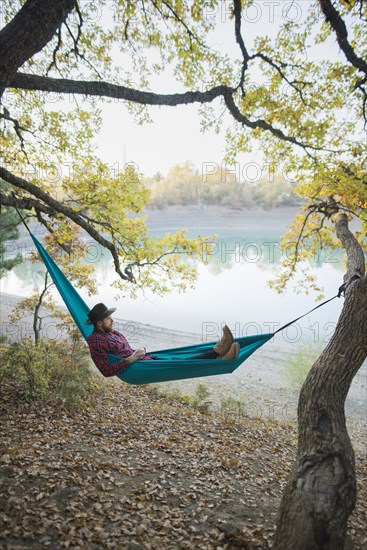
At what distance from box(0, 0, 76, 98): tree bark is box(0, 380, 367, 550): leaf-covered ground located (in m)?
2.39

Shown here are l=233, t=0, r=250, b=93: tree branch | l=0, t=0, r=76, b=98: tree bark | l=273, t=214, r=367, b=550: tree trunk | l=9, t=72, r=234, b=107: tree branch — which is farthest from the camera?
l=233, t=0, r=250, b=93: tree branch

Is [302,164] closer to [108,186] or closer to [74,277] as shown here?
[108,186]

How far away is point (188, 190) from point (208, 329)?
2359 cm

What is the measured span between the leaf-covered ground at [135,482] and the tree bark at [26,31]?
7.86 ft

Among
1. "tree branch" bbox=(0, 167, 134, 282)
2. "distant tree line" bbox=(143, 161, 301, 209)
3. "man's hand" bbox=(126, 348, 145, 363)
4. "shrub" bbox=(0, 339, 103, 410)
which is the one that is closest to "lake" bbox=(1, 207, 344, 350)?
"shrub" bbox=(0, 339, 103, 410)

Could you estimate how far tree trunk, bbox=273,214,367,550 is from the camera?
1650 mm

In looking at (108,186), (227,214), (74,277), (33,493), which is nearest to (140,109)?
(108,186)

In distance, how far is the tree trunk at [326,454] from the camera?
1.65 metres

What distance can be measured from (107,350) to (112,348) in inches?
3.7

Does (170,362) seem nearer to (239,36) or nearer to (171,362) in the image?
(171,362)

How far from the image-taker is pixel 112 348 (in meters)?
2.96

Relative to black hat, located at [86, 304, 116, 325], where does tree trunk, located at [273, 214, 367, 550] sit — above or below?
below

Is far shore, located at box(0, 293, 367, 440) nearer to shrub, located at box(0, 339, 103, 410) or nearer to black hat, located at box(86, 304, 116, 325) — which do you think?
shrub, located at box(0, 339, 103, 410)

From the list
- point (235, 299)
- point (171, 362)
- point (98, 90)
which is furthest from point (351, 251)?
point (235, 299)
